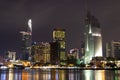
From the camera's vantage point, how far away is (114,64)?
643ft

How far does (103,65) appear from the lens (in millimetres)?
199875

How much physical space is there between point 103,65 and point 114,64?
297 inches
